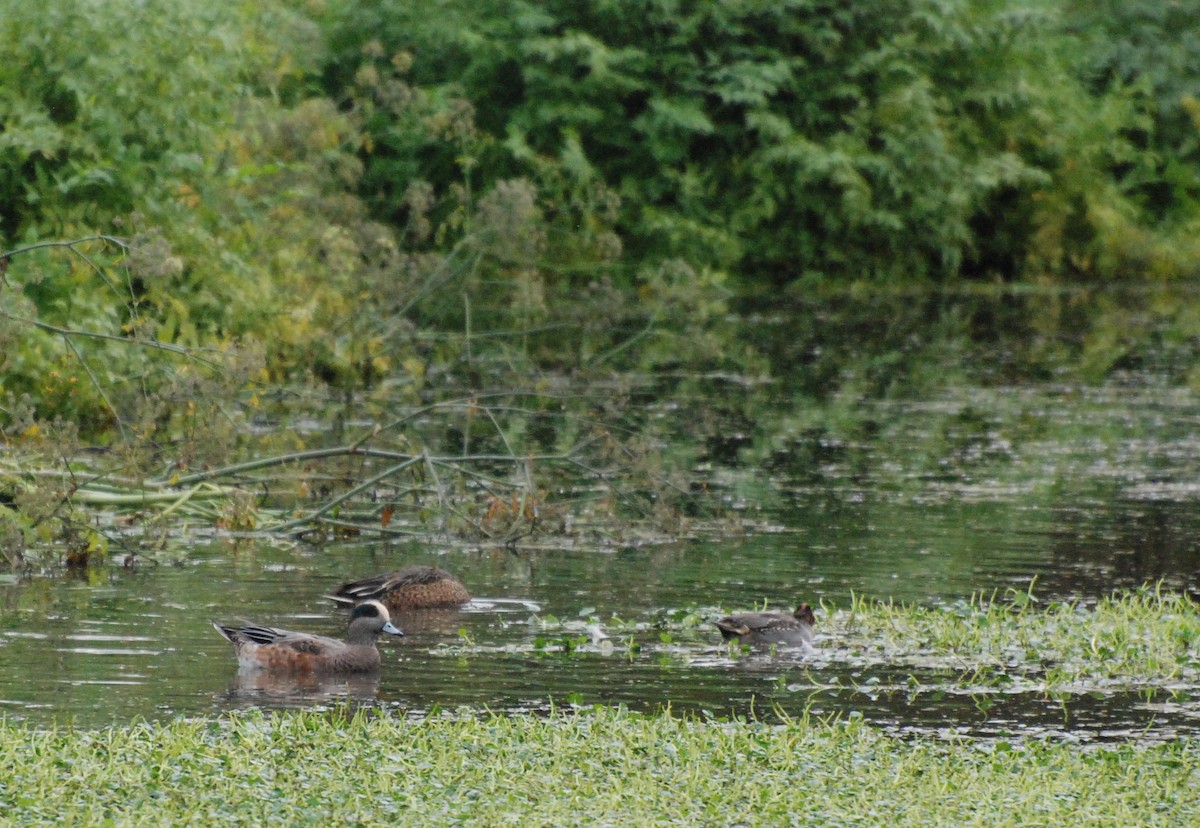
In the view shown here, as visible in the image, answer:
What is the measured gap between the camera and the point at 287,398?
22984mm

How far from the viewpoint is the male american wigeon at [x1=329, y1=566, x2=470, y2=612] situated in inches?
497

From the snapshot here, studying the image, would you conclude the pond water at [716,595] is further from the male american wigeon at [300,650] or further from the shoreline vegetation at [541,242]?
the shoreline vegetation at [541,242]

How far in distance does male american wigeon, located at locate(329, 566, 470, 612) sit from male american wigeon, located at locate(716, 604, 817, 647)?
1891mm

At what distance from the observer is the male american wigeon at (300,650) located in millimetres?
10867

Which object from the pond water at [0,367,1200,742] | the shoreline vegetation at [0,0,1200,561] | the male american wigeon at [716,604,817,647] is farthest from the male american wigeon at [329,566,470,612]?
the male american wigeon at [716,604,817,647]

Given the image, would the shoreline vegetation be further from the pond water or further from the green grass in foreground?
the green grass in foreground

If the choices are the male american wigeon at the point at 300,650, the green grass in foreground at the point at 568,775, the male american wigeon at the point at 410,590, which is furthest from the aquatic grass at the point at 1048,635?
the male american wigeon at the point at 300,650

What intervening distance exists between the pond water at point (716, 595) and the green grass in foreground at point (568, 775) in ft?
2.17

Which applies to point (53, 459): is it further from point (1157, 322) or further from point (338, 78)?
point (338, 78)

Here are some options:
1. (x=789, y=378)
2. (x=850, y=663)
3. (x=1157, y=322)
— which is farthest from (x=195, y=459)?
(x=1157, y=322)

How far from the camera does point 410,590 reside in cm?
1273

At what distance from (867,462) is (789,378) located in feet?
23.8

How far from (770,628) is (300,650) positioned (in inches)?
97.4

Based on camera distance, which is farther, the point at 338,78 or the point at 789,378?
the point at 338,78
